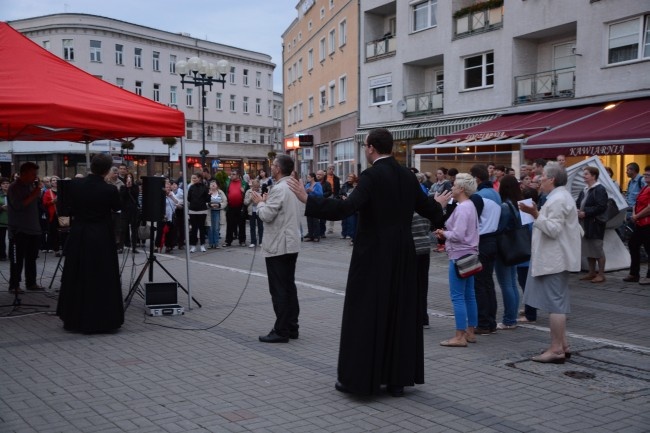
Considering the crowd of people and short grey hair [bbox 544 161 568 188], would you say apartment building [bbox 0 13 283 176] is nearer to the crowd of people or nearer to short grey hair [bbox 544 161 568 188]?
the crowd of people

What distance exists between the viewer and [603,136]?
57.4 feet

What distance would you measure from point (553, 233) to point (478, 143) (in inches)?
642

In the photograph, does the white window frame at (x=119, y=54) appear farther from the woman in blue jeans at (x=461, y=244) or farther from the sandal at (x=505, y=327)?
the woman in blue jeans at (x=461, y=244)

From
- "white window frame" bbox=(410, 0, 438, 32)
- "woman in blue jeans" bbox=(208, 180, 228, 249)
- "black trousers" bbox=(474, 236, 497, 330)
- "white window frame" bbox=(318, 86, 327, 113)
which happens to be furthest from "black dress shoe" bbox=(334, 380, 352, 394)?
"white window frame" bbox=(318, 86, 327, 113)

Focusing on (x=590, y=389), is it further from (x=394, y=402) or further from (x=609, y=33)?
(x=609, y=33)

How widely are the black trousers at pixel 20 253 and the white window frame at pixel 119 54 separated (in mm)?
54491

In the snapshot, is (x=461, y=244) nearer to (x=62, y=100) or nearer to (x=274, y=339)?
(x=274, y=339)

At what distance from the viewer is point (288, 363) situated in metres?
6.54

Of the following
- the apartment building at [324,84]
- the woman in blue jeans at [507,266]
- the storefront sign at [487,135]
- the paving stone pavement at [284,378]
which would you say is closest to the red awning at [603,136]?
the storefront sign at [487,135]

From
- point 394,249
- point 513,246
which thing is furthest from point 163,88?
point 394,249

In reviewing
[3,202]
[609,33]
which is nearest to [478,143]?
[609,33]

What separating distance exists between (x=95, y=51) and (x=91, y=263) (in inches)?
2251

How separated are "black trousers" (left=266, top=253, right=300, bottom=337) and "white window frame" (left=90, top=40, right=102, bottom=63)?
57.9 meters

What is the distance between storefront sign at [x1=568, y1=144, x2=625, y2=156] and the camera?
1694 cm
